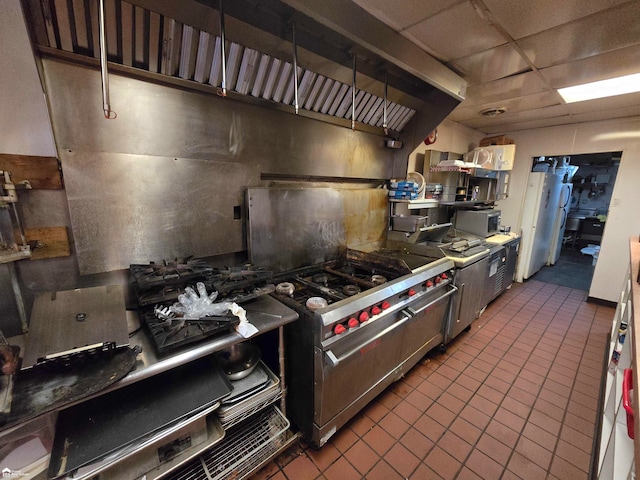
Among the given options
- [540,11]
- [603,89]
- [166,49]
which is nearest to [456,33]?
[540,11]

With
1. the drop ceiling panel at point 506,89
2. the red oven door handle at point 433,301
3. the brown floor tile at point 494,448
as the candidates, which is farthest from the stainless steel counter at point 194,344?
the drop ceiling panel at point 506,89

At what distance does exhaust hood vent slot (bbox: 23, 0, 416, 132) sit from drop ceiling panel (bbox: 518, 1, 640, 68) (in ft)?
3.80

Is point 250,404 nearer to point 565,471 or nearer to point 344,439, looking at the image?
point 344,439

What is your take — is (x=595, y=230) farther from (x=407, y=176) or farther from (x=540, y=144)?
(x=407, y=176)

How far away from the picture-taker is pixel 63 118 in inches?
40.5

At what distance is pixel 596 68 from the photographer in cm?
179

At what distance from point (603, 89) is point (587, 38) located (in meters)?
1.28

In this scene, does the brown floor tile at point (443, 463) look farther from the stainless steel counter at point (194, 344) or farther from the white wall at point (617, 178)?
the white wall at point (617, 178)

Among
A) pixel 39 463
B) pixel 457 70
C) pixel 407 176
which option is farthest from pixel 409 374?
pixel 457 70

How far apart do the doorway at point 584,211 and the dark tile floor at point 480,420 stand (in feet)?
11.2

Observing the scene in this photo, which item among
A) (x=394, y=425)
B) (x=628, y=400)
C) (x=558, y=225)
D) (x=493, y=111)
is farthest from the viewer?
(x=558, y=225)

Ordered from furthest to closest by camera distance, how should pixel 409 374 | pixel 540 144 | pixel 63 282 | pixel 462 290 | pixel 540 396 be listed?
pixel 540 144, pixel 462 290, pixel 409 374, pixel 540 396, pixel 63 282

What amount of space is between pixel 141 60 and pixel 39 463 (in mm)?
1515

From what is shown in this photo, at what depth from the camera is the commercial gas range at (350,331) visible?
126cm
